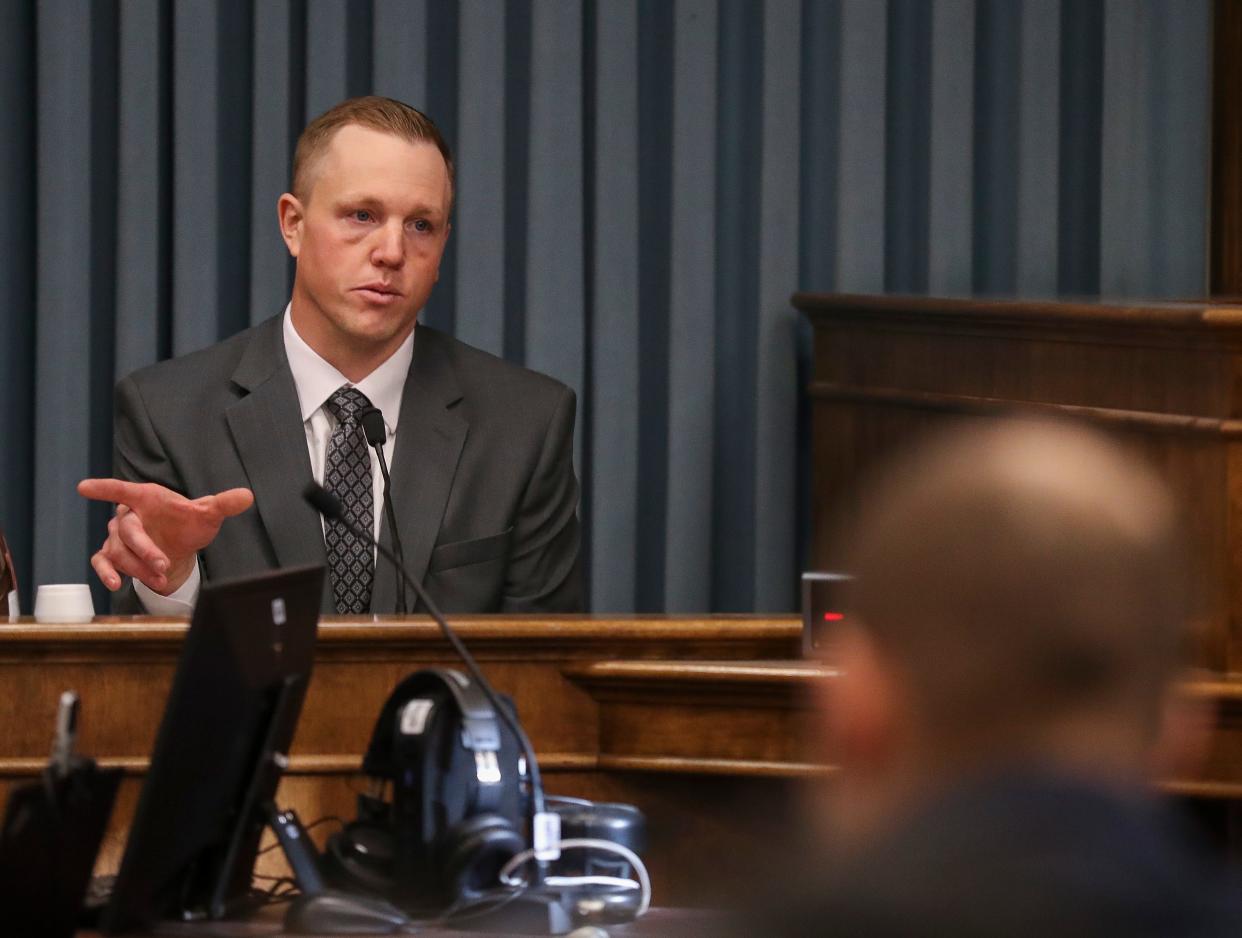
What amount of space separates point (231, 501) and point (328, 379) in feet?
1.91

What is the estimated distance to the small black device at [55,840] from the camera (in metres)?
1.49

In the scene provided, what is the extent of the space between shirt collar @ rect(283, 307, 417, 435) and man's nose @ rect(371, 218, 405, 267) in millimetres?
155

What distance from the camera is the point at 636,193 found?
3.79 meters

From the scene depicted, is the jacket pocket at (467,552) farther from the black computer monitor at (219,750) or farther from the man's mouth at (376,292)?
the black computer monitor at (219,750)

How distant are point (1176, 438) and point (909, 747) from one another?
1500 mm

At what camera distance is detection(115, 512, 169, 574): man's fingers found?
239 centimetres

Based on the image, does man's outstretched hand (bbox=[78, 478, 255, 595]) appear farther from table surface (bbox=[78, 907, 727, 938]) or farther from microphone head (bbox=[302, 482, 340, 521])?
table surface (bbox=[78, 907, 727, 938])

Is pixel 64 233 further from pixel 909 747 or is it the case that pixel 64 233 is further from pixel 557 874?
pixel 909 747

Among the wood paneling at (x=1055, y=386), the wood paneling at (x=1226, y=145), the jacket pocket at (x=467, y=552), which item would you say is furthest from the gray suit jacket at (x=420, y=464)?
the wood paneling at (x=1226, y=145)

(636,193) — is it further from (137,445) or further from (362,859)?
(362,859)

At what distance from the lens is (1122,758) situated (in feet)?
3.09

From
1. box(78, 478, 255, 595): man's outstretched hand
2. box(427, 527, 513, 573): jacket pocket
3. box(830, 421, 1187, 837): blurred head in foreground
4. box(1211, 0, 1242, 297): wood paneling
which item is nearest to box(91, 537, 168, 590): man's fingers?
box(78, 478, 255, 595): man's outstretched hand

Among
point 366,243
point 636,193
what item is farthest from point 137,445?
point 636,193

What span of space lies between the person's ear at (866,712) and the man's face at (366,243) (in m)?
1.98
